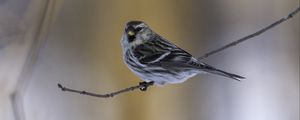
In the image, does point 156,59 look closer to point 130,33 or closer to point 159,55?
point 159,55

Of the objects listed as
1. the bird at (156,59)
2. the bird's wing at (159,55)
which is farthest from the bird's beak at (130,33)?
the bird's wing at (159,55)

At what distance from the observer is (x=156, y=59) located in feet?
2.98

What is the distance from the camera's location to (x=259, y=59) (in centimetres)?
166

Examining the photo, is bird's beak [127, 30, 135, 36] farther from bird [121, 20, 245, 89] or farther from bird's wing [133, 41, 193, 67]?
bird's wing [133, 41, 193, 67]

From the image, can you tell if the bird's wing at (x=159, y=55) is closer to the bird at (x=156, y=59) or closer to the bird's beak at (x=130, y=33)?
the bird at (x=156, y=59)

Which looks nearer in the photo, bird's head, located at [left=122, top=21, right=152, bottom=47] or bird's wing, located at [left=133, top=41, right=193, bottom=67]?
bird's head, located at [left=122, top=21, right=152, bottom=47]

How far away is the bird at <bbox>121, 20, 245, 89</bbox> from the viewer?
817 mm

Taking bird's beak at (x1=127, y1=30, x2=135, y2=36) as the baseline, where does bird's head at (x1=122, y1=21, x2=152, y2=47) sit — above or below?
above

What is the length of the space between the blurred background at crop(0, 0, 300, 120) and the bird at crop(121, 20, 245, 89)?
0.03 m

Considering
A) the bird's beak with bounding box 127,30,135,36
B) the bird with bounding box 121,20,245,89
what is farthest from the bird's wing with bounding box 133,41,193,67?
the bird's beak with bounding box 127,30,135,36

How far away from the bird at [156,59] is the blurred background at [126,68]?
1.1 inches

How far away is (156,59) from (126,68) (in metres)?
0.08

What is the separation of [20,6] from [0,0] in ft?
0.27

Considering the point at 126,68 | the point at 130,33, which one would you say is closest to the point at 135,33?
the point at 130,33
